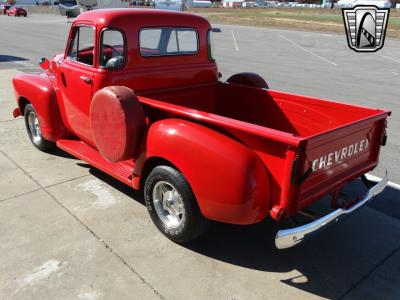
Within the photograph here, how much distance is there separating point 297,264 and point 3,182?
3424 mm

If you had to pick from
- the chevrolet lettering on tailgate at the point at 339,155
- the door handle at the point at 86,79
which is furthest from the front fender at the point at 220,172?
the door handle at the point at 86,79

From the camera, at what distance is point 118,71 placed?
4.15 metres

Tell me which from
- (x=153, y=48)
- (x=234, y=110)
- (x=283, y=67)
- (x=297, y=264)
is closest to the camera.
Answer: (x=297, y=264)

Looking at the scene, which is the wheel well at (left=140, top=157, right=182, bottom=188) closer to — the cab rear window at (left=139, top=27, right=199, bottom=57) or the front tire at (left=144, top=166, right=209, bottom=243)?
the front tire at (left=144, top=166, right=209, bottom=243)

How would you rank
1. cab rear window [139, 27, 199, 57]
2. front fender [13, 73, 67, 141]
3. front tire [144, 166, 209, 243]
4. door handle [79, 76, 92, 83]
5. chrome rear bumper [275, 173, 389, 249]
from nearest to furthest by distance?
chrome rear bumper [275, 173, 389, 249] < front tire [144, 166, 209, 243] < door handle [79, 76, 92, 83] < cab rear window [139, 27, 199, 57] < front fender [13, 73, 67, 141]

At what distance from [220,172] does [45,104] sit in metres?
3.01

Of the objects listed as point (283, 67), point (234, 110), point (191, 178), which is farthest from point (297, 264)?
point (283, 67)

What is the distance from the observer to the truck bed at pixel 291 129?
9.41 feet

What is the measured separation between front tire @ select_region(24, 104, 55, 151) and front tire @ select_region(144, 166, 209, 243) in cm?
250

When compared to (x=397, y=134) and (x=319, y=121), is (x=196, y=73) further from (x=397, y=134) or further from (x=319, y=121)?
(x=397, y=134)

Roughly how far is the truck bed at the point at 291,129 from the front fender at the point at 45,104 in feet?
4.62

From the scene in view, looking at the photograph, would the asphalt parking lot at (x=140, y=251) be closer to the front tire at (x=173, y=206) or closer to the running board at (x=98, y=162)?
the front tire at (x=173, y=206)

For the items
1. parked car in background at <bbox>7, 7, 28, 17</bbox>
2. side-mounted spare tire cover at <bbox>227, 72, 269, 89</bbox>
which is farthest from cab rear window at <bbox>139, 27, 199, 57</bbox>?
parked car in background at <bbox>7, 7, 28, 17</bbox>

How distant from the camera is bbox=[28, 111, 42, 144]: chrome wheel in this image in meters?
5.61
